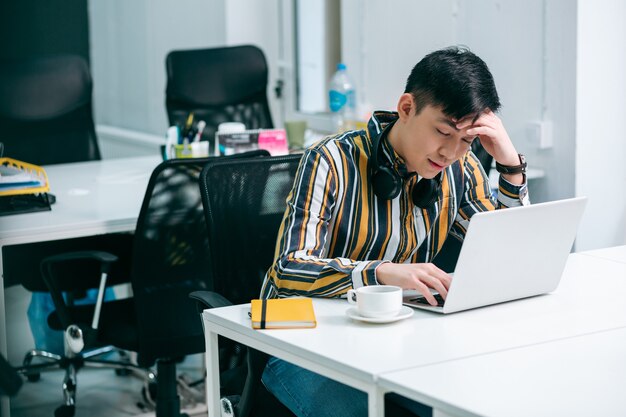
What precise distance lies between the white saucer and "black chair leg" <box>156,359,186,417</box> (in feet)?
4.07

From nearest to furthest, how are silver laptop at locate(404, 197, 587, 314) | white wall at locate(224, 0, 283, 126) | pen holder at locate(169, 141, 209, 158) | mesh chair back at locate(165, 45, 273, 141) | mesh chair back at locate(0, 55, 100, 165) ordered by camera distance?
silver laptop at locate(404, 197, 587, 314) < pen holder at locate(169, 141, 209, 158) < mesh chair back at locate(0, 55, 100, 165) < mesh chair back at locate(165, 45, 273, 141) < white wall at locate(224, 0, 283, 126)

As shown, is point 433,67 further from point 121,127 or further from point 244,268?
point 121,127

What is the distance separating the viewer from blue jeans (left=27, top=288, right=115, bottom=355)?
3529 mm

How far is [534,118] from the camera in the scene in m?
3.31

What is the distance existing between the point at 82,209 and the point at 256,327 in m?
1.43

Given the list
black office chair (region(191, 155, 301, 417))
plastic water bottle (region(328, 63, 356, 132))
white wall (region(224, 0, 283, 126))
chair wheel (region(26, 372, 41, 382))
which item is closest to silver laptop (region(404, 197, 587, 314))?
black office chair (region(191, 155, 301, 417))

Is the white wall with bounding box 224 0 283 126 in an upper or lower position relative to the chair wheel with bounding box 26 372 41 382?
upper

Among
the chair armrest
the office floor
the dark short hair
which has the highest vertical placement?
the dark short hair

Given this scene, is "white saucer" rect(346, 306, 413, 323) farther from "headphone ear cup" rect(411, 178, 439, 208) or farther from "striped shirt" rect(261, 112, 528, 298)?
"headphone ear cup" rect(411, 178, 439, 208)

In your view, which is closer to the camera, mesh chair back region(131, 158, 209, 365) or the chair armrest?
the chair armrest

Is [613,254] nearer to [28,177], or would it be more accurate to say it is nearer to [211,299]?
[211,299]

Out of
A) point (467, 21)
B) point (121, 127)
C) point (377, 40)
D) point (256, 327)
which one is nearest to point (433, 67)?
point (256, 327)

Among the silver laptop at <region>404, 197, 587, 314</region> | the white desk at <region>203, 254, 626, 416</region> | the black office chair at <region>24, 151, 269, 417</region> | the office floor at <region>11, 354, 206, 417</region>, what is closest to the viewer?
the white desk at <region>203, 254, 626, 416</region>

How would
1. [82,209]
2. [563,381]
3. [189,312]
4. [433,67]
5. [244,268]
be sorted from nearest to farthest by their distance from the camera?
1. [563,381]
2. [433,67]
3. [244,268]
4. [189,312]
5. [82,209]
